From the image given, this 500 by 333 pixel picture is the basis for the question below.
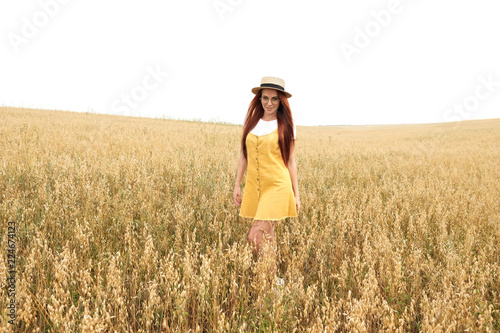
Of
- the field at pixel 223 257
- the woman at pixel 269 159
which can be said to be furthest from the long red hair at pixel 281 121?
the field at pixel 223 257

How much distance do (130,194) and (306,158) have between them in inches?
201

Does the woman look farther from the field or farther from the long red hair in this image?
the field

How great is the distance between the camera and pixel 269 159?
9.23ft

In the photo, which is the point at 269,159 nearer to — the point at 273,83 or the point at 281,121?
the point at 281,121

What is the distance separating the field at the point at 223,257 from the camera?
2.03m

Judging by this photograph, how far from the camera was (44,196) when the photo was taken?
147 inches

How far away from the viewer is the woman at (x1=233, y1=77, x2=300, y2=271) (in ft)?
8.95

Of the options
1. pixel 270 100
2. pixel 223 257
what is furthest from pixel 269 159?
pixel 223 257

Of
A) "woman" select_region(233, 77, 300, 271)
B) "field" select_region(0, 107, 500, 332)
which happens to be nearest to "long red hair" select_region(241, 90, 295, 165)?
"woman" select_region(233, 77, 300, 271)

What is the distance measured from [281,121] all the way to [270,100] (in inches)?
9.3

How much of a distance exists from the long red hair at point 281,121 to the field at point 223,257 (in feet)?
2.93

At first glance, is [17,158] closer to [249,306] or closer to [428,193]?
[249,306]

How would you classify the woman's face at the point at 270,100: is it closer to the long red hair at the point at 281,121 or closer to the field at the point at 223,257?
the long red hair at the point at 281,121

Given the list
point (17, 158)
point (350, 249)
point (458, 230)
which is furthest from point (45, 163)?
point (458, 230)
